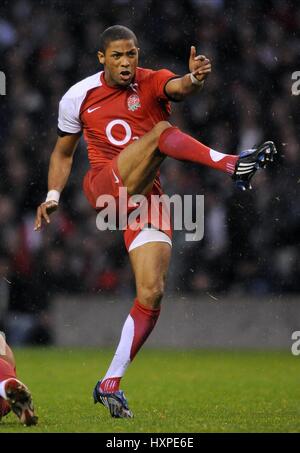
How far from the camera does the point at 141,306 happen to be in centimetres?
621

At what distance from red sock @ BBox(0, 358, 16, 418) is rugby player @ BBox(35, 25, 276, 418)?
0.73 metres

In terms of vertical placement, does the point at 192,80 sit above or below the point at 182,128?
above

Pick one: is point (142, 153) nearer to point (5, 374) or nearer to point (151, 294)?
point (151, 294)

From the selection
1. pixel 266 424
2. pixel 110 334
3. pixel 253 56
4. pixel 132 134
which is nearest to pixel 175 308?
pixel 110 334

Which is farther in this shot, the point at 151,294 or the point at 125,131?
the point at 125,131

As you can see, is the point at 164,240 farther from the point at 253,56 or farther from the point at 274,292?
the point at 253,56

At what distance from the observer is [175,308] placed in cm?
1144

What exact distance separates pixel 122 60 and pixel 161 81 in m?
0.26

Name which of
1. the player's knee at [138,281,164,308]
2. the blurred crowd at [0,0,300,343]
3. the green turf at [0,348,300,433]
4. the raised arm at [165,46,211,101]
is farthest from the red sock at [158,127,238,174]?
the blurred crowd at [0,0,300,343]

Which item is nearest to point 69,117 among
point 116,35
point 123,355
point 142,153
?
point 116,35

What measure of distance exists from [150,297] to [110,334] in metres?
5.55

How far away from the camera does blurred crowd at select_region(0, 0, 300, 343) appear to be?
11.8 m

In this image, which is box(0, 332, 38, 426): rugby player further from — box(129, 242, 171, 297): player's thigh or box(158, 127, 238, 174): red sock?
box(158, 127, 238, 174): red sock

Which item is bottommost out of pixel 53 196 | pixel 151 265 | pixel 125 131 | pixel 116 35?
pixel 151 265
